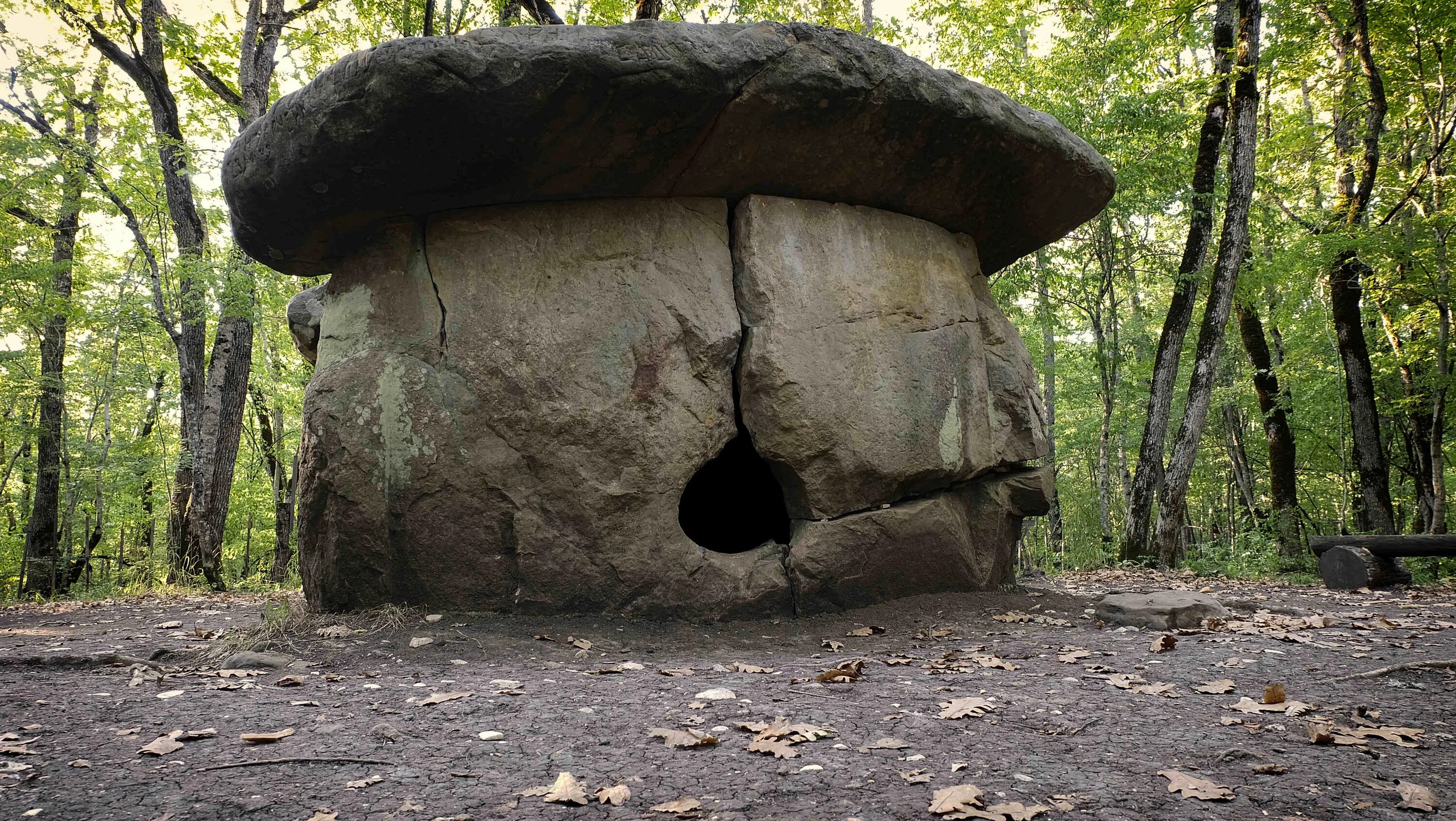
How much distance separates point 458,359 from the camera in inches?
200

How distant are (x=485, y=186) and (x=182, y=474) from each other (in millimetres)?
8179

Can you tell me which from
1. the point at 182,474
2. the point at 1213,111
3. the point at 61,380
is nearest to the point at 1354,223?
the point at 1213,111

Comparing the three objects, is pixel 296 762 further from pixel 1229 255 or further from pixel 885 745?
pixel 1229 255

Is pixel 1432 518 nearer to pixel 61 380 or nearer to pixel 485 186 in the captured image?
pixel 485 186

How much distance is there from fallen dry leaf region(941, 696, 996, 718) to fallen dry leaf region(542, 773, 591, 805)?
1.43 m

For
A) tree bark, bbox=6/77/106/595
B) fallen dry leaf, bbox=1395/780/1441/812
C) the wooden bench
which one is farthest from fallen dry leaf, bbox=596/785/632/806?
tree bark, bbox=6/77/106/595

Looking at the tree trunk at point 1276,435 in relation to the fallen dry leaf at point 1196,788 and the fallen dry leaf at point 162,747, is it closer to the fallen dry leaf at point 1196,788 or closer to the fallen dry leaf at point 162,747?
the fallen dry leaf at point 1196,788

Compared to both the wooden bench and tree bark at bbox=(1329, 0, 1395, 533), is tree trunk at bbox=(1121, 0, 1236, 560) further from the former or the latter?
the wooden bench

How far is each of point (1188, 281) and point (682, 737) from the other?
858cm

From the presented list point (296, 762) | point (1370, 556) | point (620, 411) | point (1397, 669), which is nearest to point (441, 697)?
point (296, 762)

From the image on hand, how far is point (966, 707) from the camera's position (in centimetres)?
314

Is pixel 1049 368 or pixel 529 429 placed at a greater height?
pixel 1049 368

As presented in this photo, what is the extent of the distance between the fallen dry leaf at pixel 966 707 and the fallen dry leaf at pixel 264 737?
2.32 m

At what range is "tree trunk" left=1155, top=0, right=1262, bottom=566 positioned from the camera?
8.80 metres
